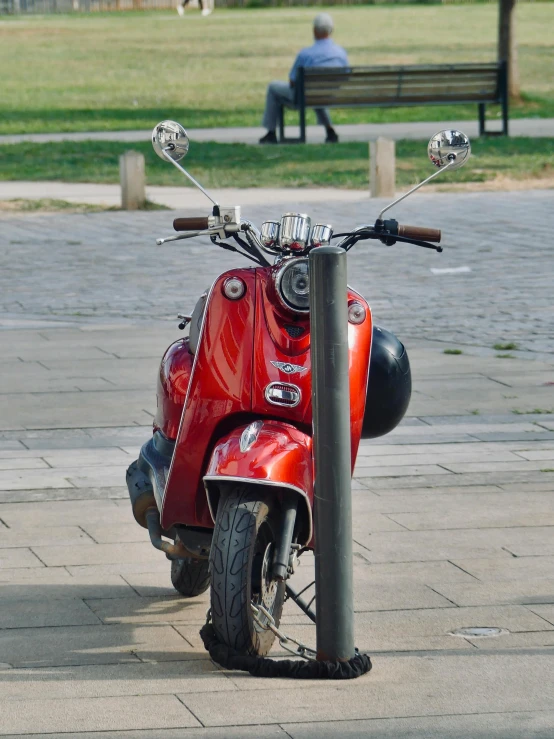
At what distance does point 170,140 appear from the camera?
4164mm

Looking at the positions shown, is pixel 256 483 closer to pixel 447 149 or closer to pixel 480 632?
pixel 480 632

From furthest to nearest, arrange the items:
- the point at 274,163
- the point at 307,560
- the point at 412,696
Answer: the point at 274,163 → the point at 307,560 → the point at 412,696

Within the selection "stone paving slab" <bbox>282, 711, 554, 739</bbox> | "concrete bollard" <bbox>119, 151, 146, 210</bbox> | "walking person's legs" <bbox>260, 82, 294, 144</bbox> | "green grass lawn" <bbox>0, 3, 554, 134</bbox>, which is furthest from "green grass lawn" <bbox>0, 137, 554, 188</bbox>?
"stone paving slab" <bbox>282, 711, 554, 739</bbox>

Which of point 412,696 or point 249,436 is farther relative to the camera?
point 249,436

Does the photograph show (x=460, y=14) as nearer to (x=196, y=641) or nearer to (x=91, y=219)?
(x=91, y=219)

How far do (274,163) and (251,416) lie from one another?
45.6 ft

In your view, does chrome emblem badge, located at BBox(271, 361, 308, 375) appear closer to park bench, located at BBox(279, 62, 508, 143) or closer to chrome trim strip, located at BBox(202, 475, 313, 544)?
chrome trim strip, located at BBox(202, 475, 313, 544)

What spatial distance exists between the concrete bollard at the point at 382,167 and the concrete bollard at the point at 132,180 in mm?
2314

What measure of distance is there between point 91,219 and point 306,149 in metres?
5.73

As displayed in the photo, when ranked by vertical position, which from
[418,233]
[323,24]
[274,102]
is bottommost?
[418,233]

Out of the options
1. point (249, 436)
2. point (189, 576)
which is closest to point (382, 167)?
point (189, 576)

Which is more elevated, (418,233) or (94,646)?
(418,233)

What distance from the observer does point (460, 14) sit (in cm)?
5850

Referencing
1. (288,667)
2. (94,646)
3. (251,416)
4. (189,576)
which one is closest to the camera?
(288,667)
